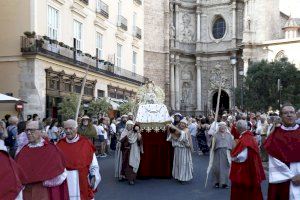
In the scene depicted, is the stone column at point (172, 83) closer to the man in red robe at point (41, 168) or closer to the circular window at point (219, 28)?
the circular window at point (219, 28)

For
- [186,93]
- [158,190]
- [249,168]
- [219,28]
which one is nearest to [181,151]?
[158,190]

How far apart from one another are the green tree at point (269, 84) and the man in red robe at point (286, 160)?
3420cm

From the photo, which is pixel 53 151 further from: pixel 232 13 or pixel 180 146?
pixel 232 13

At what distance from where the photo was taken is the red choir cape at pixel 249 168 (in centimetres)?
827

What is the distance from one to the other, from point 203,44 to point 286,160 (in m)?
46.5

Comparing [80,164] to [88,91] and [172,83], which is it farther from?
[172,83]

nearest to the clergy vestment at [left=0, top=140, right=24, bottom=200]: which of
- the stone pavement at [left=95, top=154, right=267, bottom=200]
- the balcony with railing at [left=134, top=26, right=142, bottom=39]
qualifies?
the stone pavement at [left=95, top=154, right=267, bottom=200]

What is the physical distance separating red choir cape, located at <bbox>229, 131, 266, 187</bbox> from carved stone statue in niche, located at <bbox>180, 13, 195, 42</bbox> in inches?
1741

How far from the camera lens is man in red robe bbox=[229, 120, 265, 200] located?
8.30 meters

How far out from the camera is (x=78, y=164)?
281 inches

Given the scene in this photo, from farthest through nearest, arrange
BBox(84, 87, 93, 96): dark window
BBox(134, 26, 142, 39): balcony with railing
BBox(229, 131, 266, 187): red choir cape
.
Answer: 1. BBox(134, 26, 142, 39): balcony with railing
2. BBox(84, 87, 93, 96): dark window
3. BBox(229, 131, 266, 187): red choir cape

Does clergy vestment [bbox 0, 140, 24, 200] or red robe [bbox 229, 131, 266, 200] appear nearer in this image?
clergy vestment [bbox 0, 140, 24, 200]

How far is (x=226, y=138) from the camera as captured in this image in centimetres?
1280

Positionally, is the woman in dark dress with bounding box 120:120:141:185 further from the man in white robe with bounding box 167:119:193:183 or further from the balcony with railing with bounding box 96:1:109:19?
the balcony with railing with bounding box 96:1:109:19
